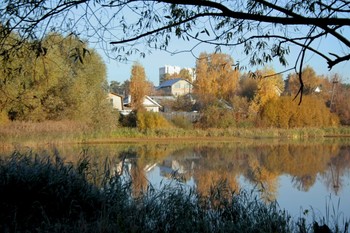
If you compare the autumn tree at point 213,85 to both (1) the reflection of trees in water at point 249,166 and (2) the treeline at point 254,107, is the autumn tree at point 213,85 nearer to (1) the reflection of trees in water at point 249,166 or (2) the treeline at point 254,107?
(2) the treeline at point 254,107

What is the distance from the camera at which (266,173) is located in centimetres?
1240

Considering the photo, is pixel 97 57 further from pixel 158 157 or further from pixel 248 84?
pixel 248 84

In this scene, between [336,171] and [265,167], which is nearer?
[336,171]

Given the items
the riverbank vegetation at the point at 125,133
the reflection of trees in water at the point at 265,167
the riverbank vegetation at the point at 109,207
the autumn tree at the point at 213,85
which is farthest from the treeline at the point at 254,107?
the riverbank vegetation at the point at 109,207

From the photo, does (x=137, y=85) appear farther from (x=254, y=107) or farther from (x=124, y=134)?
(x=124, y=134)

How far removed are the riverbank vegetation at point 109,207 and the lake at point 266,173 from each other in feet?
2.65

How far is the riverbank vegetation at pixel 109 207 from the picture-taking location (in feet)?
16.0

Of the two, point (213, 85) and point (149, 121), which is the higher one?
point (213, 85)

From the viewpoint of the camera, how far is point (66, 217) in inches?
206

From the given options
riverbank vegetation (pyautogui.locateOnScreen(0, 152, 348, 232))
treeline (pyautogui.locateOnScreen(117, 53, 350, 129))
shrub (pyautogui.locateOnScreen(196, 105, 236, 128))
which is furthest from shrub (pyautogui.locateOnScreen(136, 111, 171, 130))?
riverbank vegetation (pyautogui.locateOnScreen(0, 152, 348, 232))

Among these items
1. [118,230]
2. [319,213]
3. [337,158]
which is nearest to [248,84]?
[337,158]

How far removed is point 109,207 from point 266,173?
7.75m

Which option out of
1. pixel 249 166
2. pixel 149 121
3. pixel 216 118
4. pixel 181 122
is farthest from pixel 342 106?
pixel 249 166

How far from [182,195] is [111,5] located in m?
3.15
